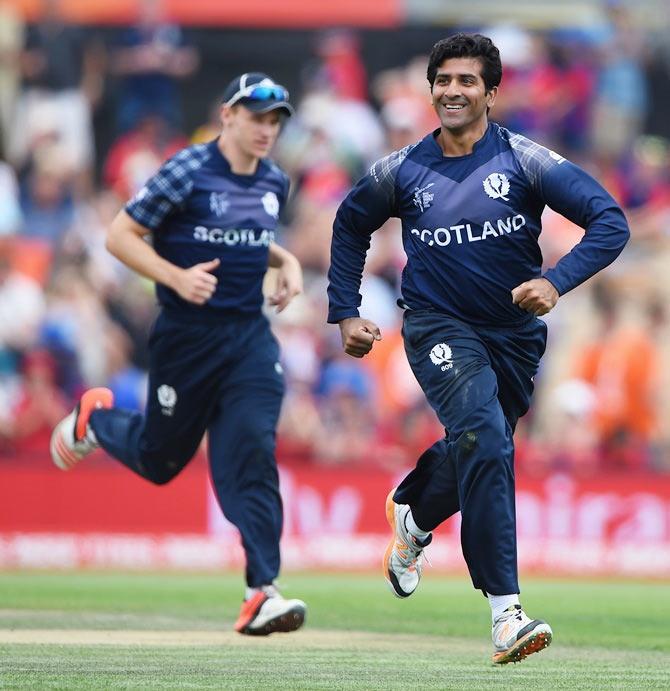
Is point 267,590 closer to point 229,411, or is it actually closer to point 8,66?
point 229,411

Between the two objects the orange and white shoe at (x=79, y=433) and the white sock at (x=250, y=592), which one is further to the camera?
the orange and white shoe at (x=79, y=433)

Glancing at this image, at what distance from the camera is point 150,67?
60.7 feet

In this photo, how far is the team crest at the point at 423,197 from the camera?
686 centimetres

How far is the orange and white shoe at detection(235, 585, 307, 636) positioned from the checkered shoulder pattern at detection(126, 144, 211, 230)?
194 cm

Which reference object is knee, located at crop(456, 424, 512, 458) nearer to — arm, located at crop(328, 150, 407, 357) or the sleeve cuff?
arm, located at crop(328, 150, 407, 357)

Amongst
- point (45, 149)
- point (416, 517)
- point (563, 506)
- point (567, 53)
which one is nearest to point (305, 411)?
point (563, 506)

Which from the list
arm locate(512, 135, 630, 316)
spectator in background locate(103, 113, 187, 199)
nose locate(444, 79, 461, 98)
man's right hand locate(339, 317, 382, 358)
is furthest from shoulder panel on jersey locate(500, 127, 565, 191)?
spectator in background locate(103, 113, 187, 199)

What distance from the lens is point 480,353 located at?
6.79 metres

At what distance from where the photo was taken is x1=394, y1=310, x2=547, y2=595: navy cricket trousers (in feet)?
21.4

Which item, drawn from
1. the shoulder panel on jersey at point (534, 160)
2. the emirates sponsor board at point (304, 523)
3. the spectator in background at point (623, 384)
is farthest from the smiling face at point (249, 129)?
the spectator in background at point (623, 384)

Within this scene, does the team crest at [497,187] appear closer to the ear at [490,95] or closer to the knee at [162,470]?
the ear at [490,95]

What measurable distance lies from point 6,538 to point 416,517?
7515 millimetres

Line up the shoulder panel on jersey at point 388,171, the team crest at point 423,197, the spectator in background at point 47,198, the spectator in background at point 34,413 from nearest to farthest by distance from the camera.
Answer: the team crest at point 423,197, the shoulder panel on jersey at point 388,171, the spectator in background at point 34,413, the spectator in background at point 47,198

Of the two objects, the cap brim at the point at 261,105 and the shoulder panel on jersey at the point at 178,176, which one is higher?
the cap brim at the point at 261,105
